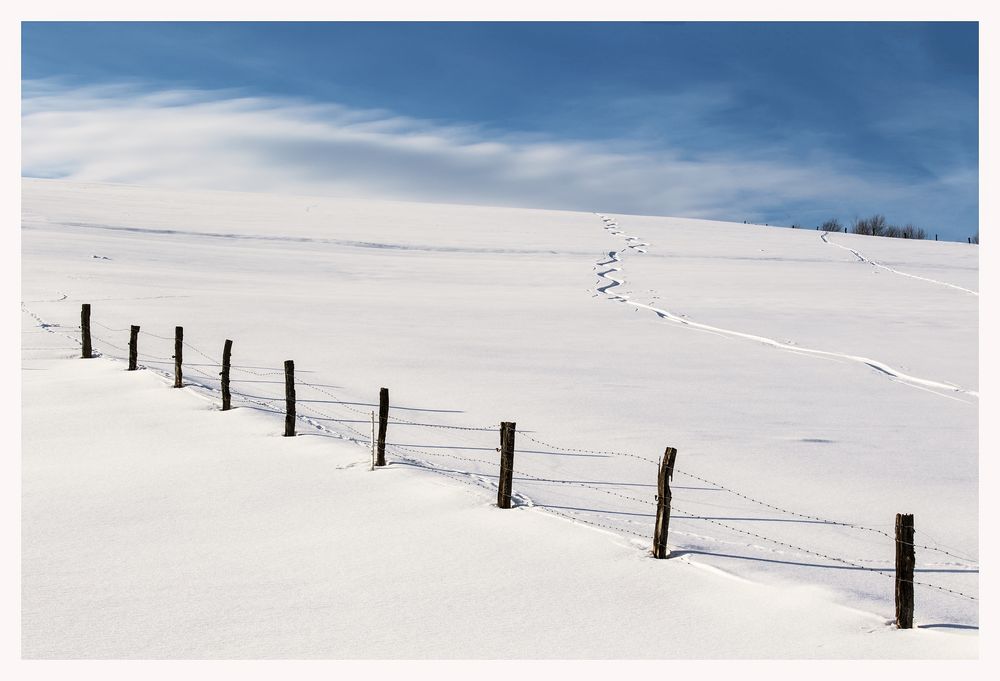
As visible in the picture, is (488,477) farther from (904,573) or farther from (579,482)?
(904,573)

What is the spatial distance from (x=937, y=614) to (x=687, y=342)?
16065 millimetres

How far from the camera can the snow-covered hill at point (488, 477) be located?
6.89 metres

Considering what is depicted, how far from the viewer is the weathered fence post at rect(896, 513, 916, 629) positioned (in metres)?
6.73

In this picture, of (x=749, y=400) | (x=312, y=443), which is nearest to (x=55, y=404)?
(x=312, y=443)

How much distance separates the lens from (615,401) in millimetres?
16031

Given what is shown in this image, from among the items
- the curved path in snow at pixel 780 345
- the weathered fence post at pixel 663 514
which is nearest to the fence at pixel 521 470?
the weathered fence post at pixel 663 514

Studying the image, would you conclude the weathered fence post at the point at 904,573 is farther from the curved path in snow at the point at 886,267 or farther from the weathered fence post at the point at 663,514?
the curved path in snow at the point at 886,267

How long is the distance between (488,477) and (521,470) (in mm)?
762

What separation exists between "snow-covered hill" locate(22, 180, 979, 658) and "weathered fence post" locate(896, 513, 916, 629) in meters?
0.13

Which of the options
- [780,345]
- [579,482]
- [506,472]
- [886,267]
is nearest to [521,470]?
[579,482]

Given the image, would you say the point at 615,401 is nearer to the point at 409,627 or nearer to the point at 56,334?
the point at 409,627

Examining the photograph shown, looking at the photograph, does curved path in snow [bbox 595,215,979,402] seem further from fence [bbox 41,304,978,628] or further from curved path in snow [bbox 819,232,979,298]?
fence [bbox 41,304,978,628]

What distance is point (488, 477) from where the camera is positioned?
11039 mm

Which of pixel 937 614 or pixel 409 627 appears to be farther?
pixel 937 614
